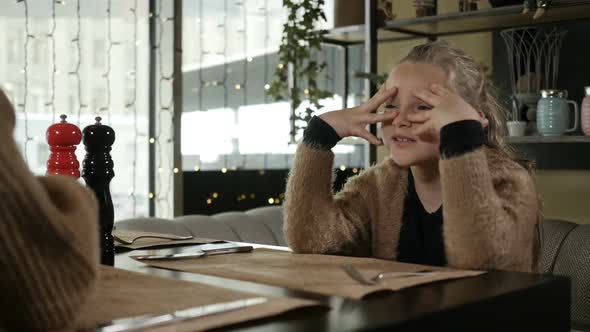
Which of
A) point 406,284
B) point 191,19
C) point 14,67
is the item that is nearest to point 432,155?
point 406,284

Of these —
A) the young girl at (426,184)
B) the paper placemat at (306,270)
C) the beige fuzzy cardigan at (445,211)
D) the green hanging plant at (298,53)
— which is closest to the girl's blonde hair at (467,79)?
the young girl at (426,184)

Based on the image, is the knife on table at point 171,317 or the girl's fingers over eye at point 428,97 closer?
the knife on table at point 171,317

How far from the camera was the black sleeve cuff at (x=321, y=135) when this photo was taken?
1.41 metres

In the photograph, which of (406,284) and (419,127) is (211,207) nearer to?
(419,127)

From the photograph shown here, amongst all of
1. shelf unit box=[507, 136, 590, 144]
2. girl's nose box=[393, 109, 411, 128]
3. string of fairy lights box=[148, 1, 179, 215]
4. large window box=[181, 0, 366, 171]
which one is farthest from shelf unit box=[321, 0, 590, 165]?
girl's nose box=[393, 109, 411, 128]

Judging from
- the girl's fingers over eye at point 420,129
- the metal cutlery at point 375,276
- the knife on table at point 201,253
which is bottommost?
the knife on table at point 201,253

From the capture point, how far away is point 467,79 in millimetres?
1506

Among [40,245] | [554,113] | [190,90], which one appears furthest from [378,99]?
[190,90]

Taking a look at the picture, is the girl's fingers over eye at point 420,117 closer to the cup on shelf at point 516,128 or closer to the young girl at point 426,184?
the young girl at point 426,184

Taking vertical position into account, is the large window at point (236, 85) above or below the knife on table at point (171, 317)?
above

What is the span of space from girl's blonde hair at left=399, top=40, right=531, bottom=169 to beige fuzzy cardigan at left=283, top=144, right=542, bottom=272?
0.11 meters

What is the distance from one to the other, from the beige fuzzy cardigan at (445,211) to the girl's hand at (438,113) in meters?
0.07

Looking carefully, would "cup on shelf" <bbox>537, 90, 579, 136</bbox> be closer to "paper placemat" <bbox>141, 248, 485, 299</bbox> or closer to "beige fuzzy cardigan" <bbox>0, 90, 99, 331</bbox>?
"paper placemat" <bbox>141, 248, 485, 299</bbox>

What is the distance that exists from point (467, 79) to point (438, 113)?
30 centimetres
